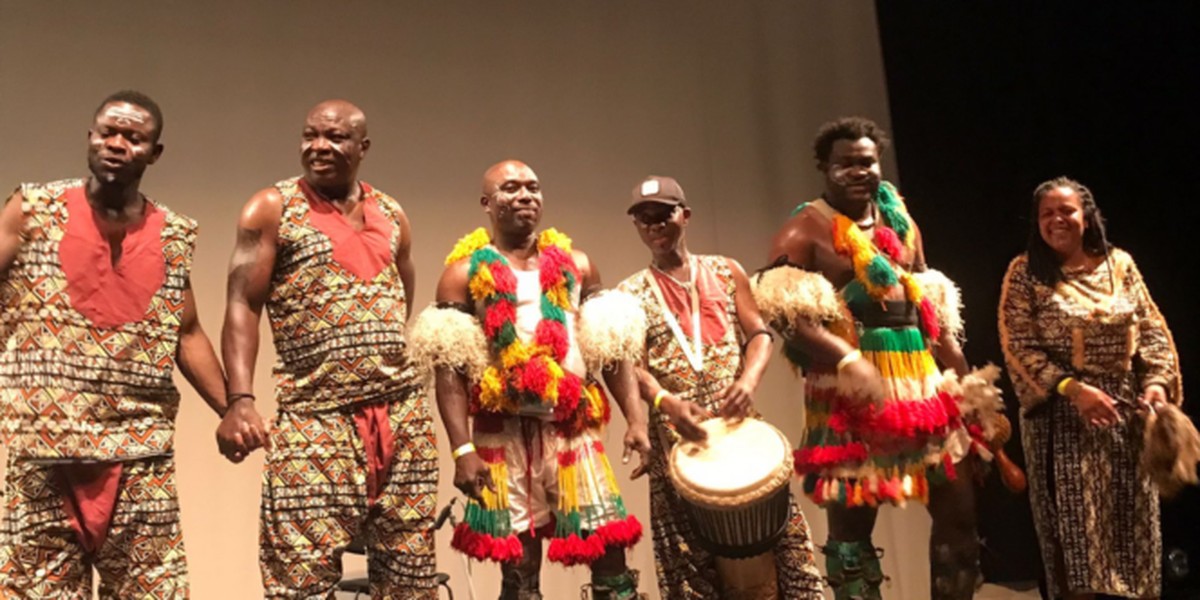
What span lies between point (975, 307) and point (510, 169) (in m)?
3.89

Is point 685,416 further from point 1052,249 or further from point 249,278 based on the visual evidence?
point 1052,249

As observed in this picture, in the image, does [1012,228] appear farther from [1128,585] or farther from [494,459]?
[494,459]

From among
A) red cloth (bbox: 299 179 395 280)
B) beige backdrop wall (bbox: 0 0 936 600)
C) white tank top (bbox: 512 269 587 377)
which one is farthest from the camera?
beige backdrop wall (bbox: 0 0 936 600)

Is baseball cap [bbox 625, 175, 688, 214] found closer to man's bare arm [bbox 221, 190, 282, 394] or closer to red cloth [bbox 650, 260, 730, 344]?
red cloth [bbox 650, 260, 730, 344]

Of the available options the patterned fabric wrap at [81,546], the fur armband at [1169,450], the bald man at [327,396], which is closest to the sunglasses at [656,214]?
the bald man at [327,396]

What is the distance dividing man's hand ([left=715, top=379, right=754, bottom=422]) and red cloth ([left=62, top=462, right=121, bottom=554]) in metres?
1.91

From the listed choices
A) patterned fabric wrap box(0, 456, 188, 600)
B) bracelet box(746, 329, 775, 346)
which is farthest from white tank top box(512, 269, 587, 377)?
patterned fabric wrap box(0, 456, 188, 600)

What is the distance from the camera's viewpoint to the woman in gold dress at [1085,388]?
192 inches

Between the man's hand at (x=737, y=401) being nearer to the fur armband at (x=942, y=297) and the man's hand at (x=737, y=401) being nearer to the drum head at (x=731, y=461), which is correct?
the drum head at (x=731, y=461)

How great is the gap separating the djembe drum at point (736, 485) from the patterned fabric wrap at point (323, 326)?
1.00 metres

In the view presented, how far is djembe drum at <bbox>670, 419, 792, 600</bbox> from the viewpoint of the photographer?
12.7 feet

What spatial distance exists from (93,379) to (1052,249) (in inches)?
150

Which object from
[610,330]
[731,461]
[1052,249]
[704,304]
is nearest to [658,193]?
[704,304]

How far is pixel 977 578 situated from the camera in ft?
14.5
